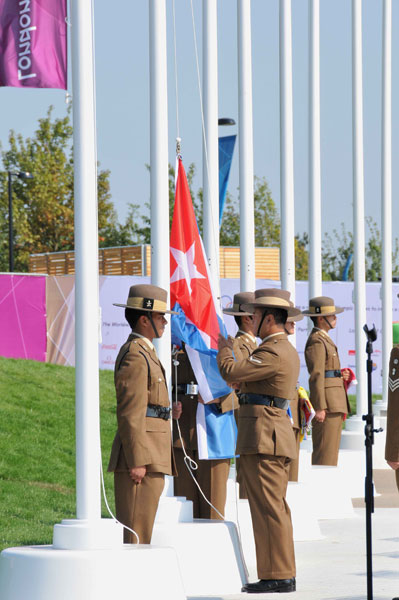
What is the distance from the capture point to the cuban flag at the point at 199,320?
34.5 feet

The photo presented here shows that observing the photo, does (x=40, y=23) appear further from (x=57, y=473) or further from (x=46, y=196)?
(x=46, y=196)

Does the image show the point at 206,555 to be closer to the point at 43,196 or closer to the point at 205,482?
the point at 205,482

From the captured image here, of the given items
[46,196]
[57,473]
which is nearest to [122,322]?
[57,473]

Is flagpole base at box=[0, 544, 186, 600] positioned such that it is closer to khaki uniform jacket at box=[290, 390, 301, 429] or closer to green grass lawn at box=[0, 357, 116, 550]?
green grass lawn at box=[0, 357, 116, 550]

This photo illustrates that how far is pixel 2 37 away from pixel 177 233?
7.90 ft

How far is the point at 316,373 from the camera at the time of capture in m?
15.8

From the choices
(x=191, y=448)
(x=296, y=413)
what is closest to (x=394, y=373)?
(x=191, y=448)

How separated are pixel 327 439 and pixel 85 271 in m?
8.59

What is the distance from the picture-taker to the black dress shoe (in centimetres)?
945

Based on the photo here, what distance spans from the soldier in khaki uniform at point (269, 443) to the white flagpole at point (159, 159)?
0.86 m

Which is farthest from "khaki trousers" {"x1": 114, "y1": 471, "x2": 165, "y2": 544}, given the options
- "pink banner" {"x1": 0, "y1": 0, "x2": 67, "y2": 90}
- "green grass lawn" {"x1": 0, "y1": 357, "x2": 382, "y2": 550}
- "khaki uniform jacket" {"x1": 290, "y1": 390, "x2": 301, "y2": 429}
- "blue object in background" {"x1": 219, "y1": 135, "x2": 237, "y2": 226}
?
"blue object in background" {"x1": 219, "y1": 135, "x2": 237, "y2": 226}

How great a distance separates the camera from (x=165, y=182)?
34.2 ft

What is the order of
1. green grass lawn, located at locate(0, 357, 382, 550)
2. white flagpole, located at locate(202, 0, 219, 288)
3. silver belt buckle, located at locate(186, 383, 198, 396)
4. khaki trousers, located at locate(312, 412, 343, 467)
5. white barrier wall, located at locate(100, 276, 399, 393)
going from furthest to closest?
1. white barrier wall, located at locate(100, 276, 399, 393)
2. khaki trousers, located at locate(312, 412, 343, 467)
3. green grass lawn, located at locate(0, 357, 382, 550)
4. white flagpole, located at locate(202, 0, 219, 288)
5. silver belt buckle, located at locate(186, 383, 198, 396)

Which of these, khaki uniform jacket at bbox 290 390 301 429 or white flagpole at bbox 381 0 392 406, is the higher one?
white flagpole at bbox 381 0 392 406
